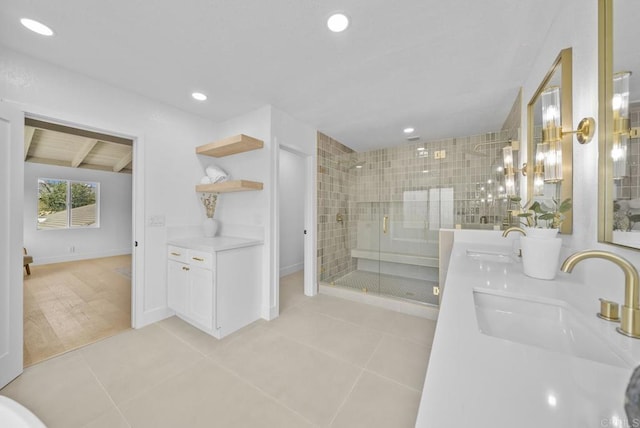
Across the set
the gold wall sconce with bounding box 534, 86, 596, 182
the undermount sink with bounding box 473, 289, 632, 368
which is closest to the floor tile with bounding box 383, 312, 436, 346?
the undermount sink with bounding box 473, 289, 632, 368

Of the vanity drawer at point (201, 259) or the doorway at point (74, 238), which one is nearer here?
the vanity drawer at point (201, 259)

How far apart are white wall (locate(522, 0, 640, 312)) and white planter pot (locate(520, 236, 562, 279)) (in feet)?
A: 0.36

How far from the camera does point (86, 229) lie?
5.84 meters

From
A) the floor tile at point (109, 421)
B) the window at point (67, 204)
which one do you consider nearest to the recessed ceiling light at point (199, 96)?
the floor tile at point (109, 421)

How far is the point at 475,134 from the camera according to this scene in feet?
11.7

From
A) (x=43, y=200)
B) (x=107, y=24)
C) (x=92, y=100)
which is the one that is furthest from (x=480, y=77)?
(x=43, y=200)

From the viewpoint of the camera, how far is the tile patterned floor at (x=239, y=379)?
1.38 metres

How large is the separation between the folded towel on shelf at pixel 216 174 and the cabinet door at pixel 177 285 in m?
1.03

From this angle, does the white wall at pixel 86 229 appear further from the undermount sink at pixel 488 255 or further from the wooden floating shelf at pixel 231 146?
the undermount sink at pixel 488 255

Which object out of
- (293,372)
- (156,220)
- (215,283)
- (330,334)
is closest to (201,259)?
(215,283)

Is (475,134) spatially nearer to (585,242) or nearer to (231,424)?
(585,242)

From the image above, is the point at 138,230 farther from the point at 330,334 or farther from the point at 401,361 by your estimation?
the point at 401,361

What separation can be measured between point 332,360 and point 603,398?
177 cm

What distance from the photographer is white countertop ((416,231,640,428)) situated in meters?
0.35
